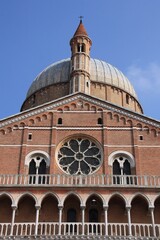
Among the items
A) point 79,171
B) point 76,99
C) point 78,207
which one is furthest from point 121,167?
point 76,99

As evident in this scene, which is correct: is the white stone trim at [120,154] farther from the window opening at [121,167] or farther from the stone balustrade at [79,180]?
the stone balustrade at [79,180]

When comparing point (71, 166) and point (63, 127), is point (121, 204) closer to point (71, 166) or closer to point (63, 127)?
point (71, 166)

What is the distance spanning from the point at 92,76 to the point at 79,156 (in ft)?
35.2

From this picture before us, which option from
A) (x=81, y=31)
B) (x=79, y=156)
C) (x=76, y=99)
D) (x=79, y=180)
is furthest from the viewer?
(x=81, y=31)

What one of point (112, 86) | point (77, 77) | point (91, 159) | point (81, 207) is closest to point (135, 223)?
point (81, 207)

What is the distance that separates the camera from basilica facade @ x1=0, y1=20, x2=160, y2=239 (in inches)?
744

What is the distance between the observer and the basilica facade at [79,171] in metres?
18.9

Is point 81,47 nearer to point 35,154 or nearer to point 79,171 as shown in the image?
point 35,154

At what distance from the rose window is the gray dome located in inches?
380

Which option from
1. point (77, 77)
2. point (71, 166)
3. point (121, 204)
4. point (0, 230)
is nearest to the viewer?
point (0, 230)

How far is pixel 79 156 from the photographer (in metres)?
22.2

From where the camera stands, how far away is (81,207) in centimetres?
1908

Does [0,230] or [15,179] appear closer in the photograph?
[0,230]

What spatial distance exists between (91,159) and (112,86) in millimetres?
10870
